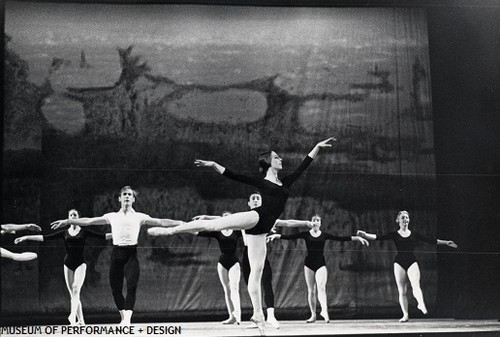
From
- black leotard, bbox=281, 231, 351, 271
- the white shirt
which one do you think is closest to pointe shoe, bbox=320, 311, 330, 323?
black leotard, bbox=281, 231, 351, 271

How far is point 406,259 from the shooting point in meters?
7.75

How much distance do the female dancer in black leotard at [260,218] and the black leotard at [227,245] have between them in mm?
218

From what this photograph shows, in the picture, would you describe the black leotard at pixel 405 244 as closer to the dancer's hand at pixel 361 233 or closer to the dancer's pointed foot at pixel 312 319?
the dancer's hand at pixel 361 233

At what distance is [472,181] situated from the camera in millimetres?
7812

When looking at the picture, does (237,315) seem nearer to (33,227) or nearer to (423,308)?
(423,308)

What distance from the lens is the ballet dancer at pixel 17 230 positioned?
731 centimetres

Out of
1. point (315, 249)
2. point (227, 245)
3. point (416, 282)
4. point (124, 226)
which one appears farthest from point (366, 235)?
point (124, 226)

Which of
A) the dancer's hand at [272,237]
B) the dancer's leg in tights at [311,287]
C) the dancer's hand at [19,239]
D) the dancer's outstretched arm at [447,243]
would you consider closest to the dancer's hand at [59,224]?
the dancer's hand at [19,239]

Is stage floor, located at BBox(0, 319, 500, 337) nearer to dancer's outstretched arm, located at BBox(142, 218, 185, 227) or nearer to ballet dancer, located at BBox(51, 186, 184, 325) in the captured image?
ballet dancer, located at BBox(51, 186, 184, 325)

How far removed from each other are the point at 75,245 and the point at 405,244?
3.85m

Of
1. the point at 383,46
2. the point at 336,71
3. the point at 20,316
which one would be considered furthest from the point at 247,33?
the point at 20,316

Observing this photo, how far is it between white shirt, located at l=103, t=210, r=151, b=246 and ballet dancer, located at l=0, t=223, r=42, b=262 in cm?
82

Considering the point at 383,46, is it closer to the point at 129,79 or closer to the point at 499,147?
the point at 499,147

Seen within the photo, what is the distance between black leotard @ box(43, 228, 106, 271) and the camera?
7.45 meters
